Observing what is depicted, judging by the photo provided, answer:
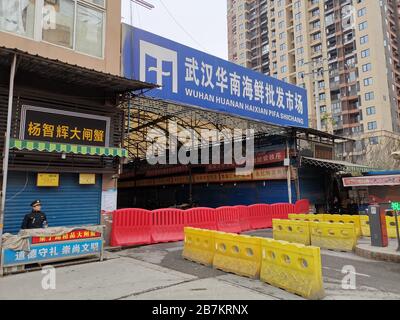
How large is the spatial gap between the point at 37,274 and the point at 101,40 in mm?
8315

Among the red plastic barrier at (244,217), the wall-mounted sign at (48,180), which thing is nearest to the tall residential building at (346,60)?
the red plastic barrier at (244,217)

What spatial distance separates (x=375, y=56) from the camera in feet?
199

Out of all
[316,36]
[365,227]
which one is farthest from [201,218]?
→ [316,36]

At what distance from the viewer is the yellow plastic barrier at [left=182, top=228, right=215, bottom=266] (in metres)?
→ 7.95

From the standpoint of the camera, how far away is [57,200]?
9.70 m

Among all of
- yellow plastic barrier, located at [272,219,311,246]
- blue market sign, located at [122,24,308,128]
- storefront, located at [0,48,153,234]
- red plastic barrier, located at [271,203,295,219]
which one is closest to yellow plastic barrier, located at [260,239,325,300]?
yellow plastic barrier, located at [272,219,311,246]

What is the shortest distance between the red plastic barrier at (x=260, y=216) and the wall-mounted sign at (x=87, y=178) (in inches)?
312

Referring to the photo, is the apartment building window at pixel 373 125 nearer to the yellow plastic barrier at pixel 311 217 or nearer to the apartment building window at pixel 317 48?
the apartment building window at pixel 317 48

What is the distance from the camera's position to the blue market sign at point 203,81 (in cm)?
1218

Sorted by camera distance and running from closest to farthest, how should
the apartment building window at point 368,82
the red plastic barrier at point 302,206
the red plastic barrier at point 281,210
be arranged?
the red plastic barrier at point 281,210, the red plastic barrier at point 302,206, the apartment building window at point 368,82

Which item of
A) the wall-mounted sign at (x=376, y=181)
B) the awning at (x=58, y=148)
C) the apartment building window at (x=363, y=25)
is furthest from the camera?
the apartment building window at (x=363, y=25)

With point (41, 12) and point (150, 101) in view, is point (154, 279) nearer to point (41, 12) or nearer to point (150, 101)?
point (150, 101)

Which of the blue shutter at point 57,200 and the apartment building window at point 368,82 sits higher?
the apartment building window at point 368,82

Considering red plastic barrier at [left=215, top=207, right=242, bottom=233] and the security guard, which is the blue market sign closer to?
red plastic barrier at [left=215, top=207, right=242, bottom=233]
